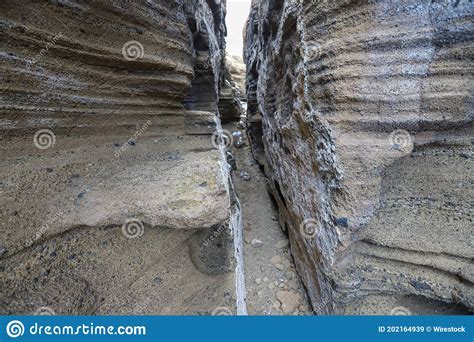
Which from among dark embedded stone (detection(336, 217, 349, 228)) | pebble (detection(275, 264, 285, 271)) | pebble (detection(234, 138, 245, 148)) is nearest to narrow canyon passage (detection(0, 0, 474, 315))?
dark embedded stone (detection(336, 217, 349, 228))

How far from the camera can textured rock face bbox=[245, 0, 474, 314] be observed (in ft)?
5.29

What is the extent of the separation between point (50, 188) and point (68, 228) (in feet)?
1.13

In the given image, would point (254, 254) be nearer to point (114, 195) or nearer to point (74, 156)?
point (114, 195)

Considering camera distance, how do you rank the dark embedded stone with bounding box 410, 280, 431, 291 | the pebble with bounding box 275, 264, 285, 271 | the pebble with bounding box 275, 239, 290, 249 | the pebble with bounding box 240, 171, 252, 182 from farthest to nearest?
1. the pebble with bounding box 240, 171, 252, 182
2. the pebble with bounding box 275, 239, 290, 249
3. the pebble with bounding box 275, 264, 285, 271
4. the dark embedded stone with bounding box 410, 280, 431, 291

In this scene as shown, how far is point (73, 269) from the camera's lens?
1.62 metres

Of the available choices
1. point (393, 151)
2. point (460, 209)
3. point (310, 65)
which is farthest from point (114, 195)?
point (460, 209)

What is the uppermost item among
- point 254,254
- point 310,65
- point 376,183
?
point 310,65

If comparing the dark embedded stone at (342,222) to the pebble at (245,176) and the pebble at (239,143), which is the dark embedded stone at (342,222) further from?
the pebble at (239,143)

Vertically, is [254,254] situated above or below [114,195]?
below
